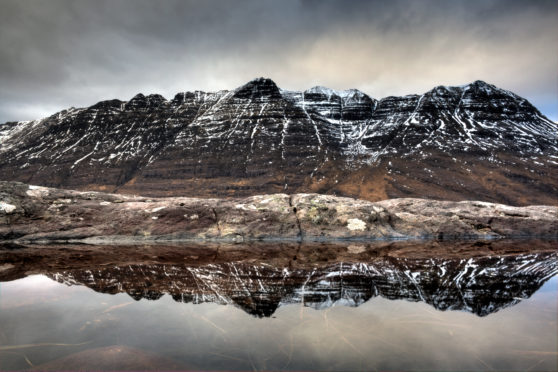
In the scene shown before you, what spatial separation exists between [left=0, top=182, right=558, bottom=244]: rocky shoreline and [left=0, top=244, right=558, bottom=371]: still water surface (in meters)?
5.69

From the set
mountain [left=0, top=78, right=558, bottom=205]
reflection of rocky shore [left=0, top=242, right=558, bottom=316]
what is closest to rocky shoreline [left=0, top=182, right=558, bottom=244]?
reflection of rocky shore [left=0, top=242, right=558, bottom=316]

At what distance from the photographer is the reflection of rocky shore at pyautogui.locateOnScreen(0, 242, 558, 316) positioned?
380 cm

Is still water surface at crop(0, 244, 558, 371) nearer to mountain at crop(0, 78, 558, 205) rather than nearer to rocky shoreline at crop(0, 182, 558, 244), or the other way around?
rocky shoreline at crop(0, 182, 558, 244)

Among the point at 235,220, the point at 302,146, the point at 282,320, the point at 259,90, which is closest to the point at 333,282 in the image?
the point at 282,320

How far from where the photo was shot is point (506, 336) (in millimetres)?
2646

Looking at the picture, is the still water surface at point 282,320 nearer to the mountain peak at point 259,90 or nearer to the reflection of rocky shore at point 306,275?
the reflection of rocky shore at point 306,275

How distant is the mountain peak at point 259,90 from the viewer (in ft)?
479

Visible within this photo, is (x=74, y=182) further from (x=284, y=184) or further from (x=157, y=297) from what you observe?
(x=157, y=297)

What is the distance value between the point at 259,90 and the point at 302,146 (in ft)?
153

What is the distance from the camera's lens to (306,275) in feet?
16.9

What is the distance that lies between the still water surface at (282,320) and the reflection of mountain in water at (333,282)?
1.1 inches

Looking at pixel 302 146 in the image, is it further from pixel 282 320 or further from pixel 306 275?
pixel 282 320

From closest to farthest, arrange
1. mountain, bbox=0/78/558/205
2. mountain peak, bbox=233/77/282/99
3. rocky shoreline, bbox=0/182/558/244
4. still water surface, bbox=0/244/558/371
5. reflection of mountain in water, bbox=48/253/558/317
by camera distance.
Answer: still water surface, bbox=0/244/558/371, reflection of mountain in water, bbox=48/253/558/317, rocky shoreline, bbox=0/182/558/244, mountain, bbox=0/78/558/205, mountain peak, bbox=233/77/282/99

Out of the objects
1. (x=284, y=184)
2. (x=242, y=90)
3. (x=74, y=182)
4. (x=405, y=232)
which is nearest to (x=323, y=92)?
(x=242, y=90)
